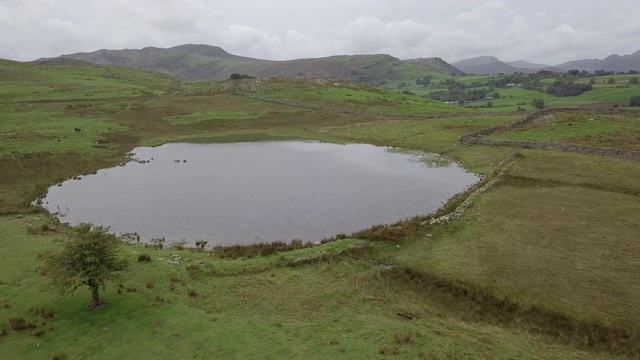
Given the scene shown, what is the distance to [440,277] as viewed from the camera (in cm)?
2702

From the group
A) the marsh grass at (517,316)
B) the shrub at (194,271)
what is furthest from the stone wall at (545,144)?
the shrub at (194,271)

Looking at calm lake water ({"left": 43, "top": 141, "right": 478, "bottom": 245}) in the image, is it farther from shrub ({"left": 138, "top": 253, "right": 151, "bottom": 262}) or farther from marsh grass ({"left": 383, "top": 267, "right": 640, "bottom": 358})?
marsh grass ({"left": 383, "top": 267, "right": 640, "bottom": 358})

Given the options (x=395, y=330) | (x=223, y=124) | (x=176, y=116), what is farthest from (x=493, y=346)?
(x=176, y=116)

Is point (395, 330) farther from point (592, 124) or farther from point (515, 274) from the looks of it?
point (592, 124)

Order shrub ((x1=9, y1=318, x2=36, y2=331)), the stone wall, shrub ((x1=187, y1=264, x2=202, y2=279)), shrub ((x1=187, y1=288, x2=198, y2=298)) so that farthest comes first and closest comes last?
the stone wall
shrub ((x1=187, y1=264, x2=202, y2=279))
shrub ((x1=187, y1=288, x2=198, y2=298))
shrub ((x1=9, y1=318, x2=36, y2=331))

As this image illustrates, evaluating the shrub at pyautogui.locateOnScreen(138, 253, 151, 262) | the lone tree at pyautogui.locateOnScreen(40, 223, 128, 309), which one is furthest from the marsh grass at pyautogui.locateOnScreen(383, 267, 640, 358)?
the shrub at pyautogui.locateOnScreen(138, 253, 151, 262)

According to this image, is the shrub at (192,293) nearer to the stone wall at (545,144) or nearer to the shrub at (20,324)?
the shrub at (20,324)

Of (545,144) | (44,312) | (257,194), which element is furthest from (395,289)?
(545,144)

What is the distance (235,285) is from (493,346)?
49.2 ft

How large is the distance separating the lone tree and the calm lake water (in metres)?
10.9

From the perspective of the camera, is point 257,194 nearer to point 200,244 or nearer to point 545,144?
point 200,244

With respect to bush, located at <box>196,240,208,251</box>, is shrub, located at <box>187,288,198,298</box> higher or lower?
lower

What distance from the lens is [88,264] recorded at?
2256 cm

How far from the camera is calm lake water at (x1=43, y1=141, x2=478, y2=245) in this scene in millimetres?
37094
